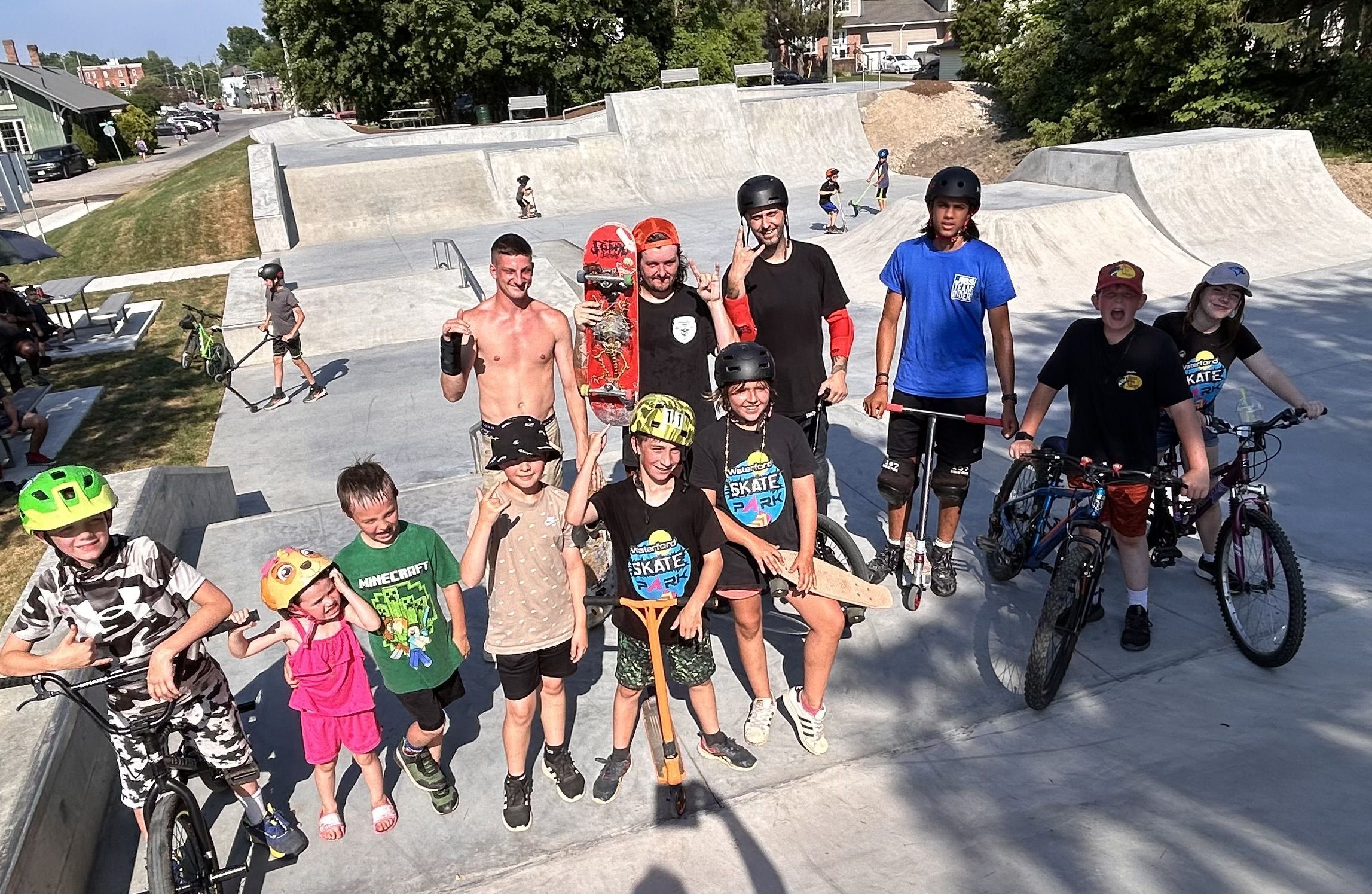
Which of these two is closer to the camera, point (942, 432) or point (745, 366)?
point (745, 366)

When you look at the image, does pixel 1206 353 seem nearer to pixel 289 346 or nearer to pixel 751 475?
pixel 751 475

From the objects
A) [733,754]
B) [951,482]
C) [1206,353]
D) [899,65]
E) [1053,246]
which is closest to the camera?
[733,754]

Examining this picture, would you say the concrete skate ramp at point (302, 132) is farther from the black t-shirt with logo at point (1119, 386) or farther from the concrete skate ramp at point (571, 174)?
the black t-shirt with logo at point (1119, 386)

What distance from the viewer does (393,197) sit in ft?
74.0

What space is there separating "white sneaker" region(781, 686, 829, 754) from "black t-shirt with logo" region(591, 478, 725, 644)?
3.15ft

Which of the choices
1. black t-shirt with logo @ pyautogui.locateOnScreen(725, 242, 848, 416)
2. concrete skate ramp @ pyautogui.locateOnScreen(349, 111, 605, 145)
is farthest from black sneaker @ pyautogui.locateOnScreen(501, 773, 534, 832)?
concrete skate ramp @ pyautogui.locateOnScreen(349, 111, 605, 145)

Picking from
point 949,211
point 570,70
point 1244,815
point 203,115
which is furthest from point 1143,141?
point 203,115

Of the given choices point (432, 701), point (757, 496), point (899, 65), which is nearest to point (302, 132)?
point (432, 701)

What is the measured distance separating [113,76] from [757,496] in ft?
719

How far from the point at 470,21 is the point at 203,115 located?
59.6 m

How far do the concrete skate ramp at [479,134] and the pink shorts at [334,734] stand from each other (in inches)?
1120

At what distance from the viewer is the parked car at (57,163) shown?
4434 centimetres

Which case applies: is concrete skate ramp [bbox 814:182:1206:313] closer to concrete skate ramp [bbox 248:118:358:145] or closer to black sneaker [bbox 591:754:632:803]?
black sneaker [bbox 591:754:632:803]

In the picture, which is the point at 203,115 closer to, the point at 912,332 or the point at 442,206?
the point at 442,206
